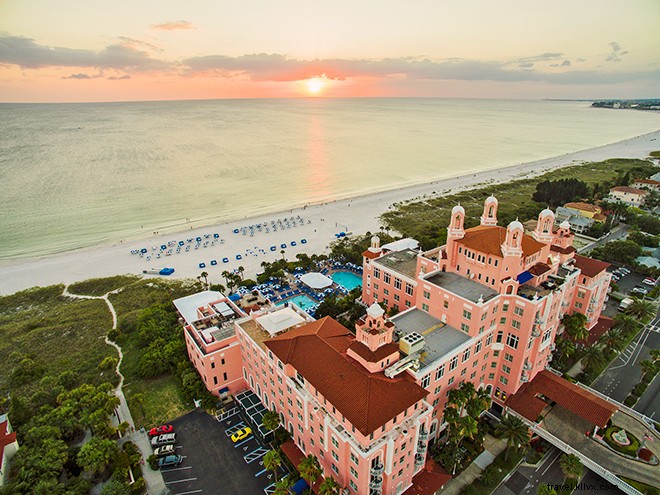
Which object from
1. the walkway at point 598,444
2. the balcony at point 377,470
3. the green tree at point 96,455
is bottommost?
the walkway at point 598,444

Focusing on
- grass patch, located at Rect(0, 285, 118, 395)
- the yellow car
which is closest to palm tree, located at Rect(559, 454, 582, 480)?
the yellow car

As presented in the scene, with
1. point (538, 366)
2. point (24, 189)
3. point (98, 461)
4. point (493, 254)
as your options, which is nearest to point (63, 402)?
point (98, 461)

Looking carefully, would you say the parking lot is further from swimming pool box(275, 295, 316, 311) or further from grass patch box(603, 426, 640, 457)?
grass patch box(603, 426, 640, 457)

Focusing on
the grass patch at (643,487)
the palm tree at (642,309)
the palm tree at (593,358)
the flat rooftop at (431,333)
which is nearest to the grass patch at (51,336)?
the flat rooftop at (431,333)

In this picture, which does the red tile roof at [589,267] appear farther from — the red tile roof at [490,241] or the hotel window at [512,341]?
the hotel window at [512,341]

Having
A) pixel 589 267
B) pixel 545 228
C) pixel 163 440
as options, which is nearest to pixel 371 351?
pixel 163 440

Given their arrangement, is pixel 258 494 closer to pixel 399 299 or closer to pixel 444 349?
pixel 444 349
